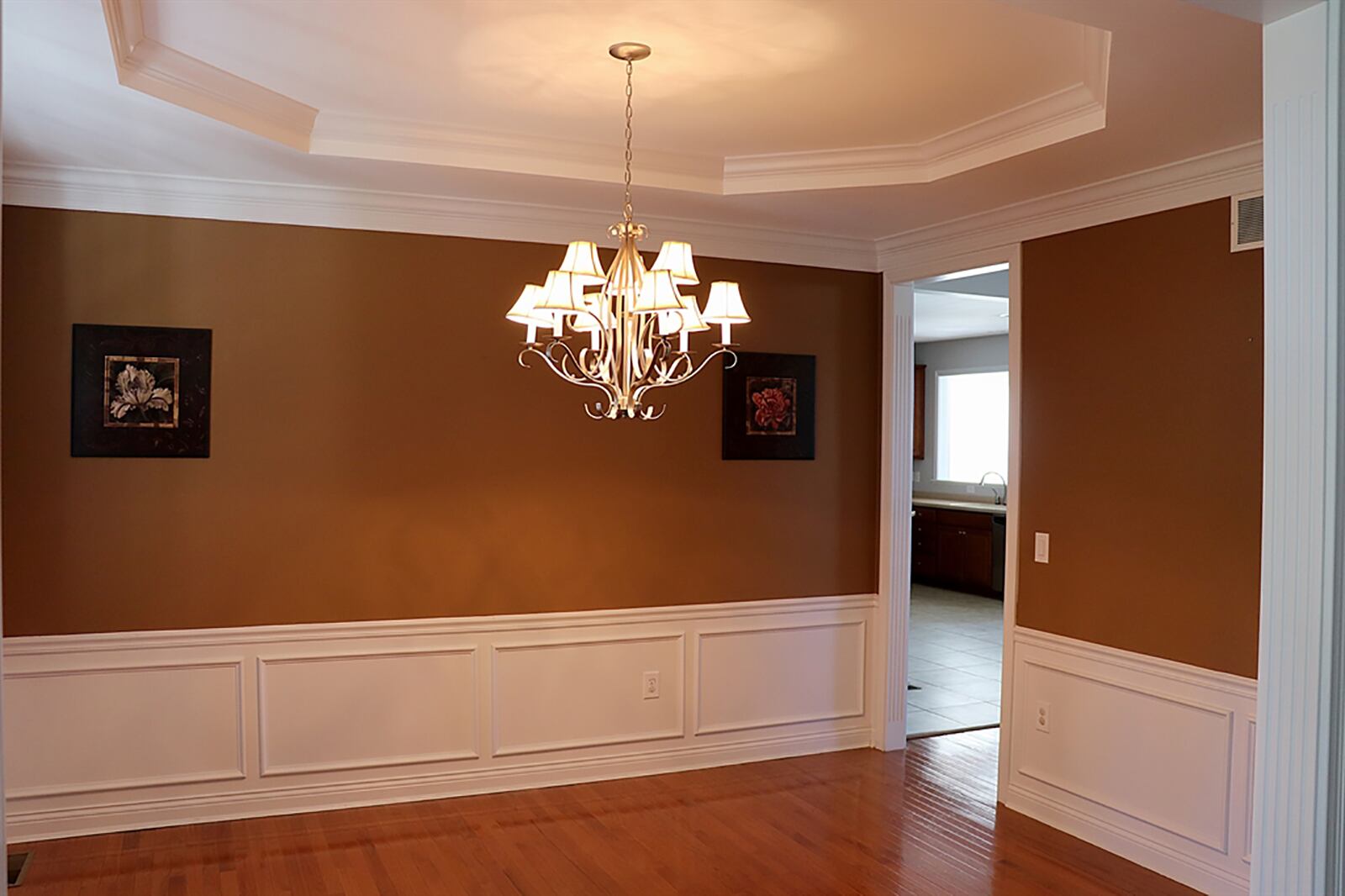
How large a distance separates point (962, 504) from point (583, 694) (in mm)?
6802

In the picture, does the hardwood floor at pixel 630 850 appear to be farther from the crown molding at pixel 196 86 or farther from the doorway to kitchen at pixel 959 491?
the crown molding at pixel 196 86

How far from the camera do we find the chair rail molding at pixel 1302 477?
1725 millimetres

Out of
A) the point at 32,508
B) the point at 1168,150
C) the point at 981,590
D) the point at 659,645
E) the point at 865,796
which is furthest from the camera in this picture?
the point at 981,590

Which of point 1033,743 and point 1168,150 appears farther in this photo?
point 1033,743

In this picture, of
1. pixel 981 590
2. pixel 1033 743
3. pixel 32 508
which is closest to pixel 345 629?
pixel 32 508

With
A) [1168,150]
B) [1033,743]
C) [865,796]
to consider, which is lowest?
[865,796]

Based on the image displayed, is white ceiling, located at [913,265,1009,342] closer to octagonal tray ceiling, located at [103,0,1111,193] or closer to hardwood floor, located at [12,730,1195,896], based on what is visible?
octagonal tray ceiling, located at [103,0,1111,193]

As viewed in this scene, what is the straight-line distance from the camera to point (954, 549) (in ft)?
33.9

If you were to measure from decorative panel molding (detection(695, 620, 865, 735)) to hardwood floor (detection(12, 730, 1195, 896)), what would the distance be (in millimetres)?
406

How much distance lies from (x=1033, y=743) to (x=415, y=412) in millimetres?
3074

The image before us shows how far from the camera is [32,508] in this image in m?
3.95

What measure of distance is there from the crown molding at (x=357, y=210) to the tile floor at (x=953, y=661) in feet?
9.20

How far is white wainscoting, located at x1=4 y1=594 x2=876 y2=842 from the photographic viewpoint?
158 inches

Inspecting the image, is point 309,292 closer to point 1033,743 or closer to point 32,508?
point 32,508
